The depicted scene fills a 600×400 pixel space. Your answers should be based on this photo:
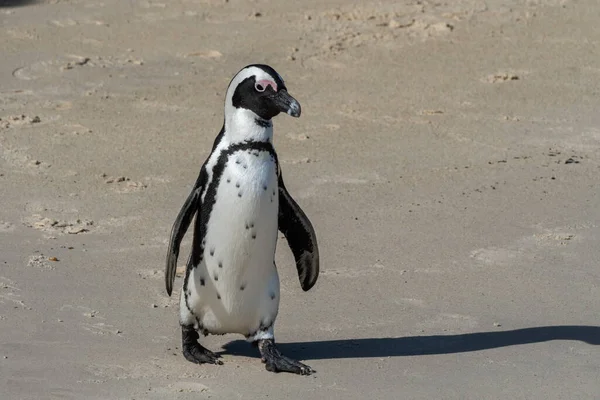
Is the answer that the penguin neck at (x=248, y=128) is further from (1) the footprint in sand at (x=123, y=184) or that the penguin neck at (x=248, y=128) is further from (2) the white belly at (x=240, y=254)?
(1) the footprint in sand at (x=123, y=184)

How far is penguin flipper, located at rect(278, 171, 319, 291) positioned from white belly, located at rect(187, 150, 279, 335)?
15 cm

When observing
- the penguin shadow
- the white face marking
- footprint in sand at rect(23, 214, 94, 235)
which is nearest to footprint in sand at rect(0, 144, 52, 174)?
footprint in sand at rect(23, 214, 94, 235)

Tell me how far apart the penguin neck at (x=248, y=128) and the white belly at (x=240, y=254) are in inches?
2.2

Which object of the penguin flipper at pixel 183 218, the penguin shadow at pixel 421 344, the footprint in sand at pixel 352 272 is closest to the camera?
the penguin flipper at pixel 183 218

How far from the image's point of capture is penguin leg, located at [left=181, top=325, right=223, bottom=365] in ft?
17.8

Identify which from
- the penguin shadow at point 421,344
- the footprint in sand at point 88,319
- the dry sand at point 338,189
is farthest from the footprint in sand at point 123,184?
the penguin shadow at point 421,344

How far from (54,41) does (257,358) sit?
5.33 m

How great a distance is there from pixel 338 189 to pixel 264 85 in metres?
2.64

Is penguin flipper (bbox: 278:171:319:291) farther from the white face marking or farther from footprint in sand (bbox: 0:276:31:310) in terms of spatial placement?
footprint in sand (bbox: 0:276:31:310)

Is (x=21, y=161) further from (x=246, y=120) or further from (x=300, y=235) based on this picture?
(x=246, y=120)

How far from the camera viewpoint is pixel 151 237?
6.98 meters

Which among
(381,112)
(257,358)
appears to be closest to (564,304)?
(257,358)

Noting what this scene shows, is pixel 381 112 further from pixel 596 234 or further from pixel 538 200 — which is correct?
pixel 596 234

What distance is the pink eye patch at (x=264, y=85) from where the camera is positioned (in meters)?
5.19
